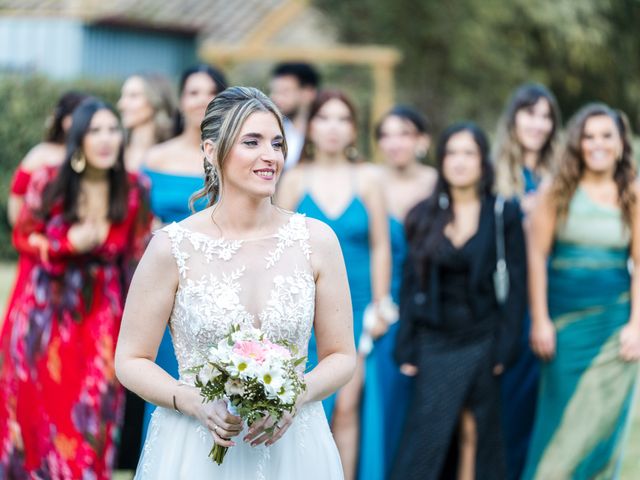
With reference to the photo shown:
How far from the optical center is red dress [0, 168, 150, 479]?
6.59 m

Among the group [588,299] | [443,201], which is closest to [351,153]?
[443,201]

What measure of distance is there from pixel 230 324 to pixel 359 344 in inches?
143

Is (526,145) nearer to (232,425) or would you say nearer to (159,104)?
(159,104)

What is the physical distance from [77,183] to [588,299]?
2.97 m

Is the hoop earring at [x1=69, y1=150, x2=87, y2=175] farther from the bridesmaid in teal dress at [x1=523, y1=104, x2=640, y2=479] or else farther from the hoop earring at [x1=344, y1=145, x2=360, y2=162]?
the bridesmaid in teal dress at [x1=523, y1=104, x2=640, y2=479]

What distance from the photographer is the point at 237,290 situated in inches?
160

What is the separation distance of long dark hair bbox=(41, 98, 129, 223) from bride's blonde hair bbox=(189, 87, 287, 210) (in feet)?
8.35

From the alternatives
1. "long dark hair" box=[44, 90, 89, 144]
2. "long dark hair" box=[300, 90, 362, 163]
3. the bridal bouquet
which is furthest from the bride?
"long dark hair" box=[44, 90, 89, 144]

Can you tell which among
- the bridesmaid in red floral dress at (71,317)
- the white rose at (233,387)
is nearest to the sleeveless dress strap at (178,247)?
the white rose at (233,387)

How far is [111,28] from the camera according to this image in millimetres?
24625

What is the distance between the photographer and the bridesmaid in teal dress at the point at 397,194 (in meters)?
7.79

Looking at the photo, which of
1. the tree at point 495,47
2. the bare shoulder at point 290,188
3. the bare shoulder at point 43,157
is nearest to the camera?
the bare shoulder at point 43,157

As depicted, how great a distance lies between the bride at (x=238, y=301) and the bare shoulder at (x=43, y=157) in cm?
337

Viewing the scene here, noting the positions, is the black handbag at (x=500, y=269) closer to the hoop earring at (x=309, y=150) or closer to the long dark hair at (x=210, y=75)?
the hoop earring at (x=309, y=150)
